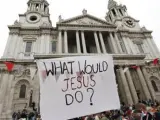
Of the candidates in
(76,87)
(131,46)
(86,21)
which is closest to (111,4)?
(86,21)

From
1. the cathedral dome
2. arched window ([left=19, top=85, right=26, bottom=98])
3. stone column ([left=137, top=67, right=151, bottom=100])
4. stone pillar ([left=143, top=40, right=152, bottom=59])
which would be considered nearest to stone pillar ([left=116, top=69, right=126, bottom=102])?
stone column ([left=137, top=67, right=151, bottom=100])

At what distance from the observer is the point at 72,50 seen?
27047 mm

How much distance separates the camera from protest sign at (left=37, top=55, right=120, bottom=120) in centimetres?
403

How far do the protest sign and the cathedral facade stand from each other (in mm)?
12518

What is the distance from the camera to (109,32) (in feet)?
87.9

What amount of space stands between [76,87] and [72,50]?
894 inches

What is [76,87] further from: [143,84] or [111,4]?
[111,4]

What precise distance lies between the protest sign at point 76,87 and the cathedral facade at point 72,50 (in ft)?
41.1

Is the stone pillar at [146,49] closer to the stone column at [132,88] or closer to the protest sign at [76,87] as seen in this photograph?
the stone column at [132,88]

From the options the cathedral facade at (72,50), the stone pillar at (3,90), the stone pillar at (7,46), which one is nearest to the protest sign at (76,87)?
the cathedral facade at (72,50)

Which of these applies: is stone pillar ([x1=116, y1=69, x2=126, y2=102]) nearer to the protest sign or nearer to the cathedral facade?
the cathedral facade

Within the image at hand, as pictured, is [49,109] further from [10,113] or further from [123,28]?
[123,28]

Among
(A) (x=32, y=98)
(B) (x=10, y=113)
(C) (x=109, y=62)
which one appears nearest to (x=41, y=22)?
(A) (x=32, y=98)

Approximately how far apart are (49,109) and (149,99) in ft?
62.0
